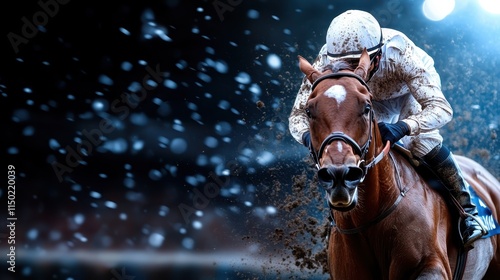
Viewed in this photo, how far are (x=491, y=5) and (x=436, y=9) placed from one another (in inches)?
27.0

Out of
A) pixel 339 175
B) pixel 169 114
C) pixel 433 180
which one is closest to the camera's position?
pixel 339 175

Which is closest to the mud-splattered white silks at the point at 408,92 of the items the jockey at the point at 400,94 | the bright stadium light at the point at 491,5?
the jockey at the point at 400,94

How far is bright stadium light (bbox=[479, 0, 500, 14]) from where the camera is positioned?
6926 mm

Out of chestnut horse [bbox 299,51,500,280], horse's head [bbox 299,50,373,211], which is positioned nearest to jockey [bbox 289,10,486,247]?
chestnut horse [bbox 299,51,500,280]

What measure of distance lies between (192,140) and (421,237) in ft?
14.6

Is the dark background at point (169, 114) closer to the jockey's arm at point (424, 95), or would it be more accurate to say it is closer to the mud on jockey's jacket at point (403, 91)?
the mud on jockey's jacket at point (403, 91)

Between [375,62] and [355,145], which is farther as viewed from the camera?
[375,62]

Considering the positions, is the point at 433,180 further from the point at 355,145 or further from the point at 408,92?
the point at 355,145

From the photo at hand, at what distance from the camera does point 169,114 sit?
6.92 meters

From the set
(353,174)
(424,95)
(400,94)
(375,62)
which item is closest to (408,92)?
(400,94)

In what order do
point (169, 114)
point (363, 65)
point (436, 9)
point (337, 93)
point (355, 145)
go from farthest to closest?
point (169, 114) → point (436, 9) → point (363, 65) → point (337, 93) → point (355, 145)

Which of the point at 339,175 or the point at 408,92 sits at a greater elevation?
the point at 339,175

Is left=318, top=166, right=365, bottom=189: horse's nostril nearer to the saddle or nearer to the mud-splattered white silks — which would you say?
the mud-splattered white silks

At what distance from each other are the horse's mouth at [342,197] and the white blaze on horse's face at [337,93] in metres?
0.37
